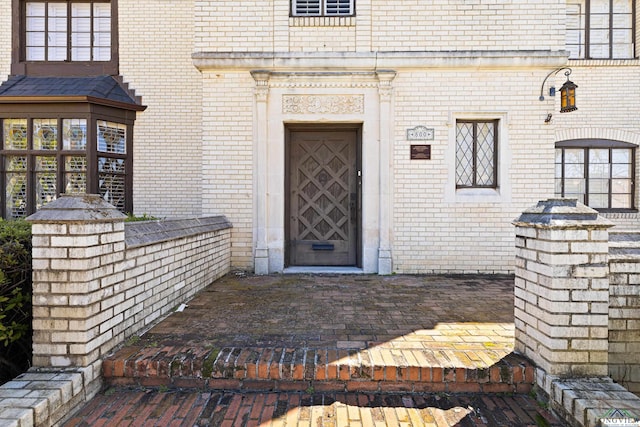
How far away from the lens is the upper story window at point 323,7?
21.3 feet

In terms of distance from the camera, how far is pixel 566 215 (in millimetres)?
2664

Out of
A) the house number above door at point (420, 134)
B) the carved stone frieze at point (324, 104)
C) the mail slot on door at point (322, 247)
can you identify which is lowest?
the mail slot on door at point (322, 247)

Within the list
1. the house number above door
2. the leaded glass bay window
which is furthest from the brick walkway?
the leaded glass bay window

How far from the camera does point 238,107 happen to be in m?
6.43

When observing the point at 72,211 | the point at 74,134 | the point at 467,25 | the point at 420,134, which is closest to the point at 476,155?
the point at 420,134

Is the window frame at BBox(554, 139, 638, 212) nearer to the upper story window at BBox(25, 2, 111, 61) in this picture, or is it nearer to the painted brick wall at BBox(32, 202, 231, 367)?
the painted brick wall at BBox(32, 202, 231, 367)

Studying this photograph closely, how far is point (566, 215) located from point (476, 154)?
13.4 ft

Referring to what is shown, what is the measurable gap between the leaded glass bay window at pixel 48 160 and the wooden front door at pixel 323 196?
3.81 metres

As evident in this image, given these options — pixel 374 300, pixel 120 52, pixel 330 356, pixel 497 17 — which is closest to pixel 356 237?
pixel 374 300

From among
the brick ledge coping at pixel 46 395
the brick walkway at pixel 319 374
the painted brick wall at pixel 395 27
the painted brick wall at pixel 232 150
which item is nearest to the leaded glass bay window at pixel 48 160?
the painted brick wall at pixel 232 150

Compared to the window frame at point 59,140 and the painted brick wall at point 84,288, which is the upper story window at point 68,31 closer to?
the window frame at point 59,140

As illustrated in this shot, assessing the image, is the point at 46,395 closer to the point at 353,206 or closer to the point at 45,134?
the point at 353,206

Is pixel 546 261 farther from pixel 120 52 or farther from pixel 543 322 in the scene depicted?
pixel 120 52

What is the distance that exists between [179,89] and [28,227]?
5.04 meters
